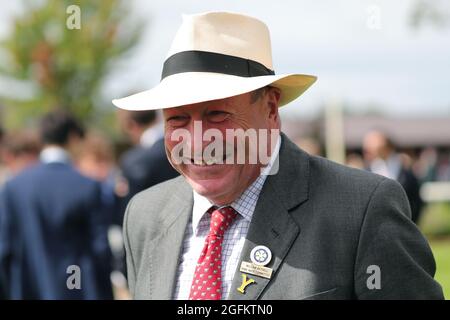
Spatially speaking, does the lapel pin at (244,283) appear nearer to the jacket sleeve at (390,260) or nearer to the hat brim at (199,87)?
the jacket sleeve at (390,260)

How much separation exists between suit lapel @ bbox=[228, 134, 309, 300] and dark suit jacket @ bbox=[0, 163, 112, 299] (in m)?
3.45

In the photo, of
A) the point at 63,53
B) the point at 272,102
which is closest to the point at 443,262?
the point at 272,102

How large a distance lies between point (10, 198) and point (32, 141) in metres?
1.50

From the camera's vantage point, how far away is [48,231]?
5.88 meters

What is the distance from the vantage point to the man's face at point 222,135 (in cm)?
249

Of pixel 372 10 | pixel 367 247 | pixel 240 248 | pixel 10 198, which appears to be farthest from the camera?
pixel 10 198

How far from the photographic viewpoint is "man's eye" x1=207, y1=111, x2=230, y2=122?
8.21 feet

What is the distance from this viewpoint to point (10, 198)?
586 cm

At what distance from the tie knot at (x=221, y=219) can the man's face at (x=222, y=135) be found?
28mm

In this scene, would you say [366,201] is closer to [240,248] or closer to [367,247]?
[367,247]

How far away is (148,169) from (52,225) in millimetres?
884

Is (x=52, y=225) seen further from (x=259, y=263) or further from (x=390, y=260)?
(x=390, y=260)

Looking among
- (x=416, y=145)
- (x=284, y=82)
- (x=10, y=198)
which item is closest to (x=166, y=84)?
(x=284, y=82)

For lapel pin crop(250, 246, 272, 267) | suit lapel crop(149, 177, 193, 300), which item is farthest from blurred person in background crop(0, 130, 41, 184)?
lapel pin crop(250, 246, 272, 267)
